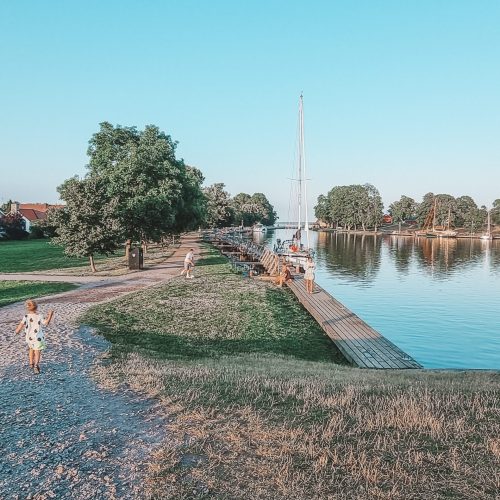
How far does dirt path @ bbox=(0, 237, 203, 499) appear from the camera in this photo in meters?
5.96

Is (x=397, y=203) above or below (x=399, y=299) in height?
above

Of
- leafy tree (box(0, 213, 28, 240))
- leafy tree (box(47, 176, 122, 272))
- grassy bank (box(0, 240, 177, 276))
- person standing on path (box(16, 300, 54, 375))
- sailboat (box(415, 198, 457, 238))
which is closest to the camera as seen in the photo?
person standing on path (box(16, 300, 54, 375))

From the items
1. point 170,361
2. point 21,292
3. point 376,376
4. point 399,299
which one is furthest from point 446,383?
point 399,299

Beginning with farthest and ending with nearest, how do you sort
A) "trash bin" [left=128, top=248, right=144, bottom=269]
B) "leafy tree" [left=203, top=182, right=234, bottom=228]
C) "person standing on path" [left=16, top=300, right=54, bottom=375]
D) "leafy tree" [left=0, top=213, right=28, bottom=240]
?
"leafy tree" [left=203, top=182, right=234, bottom=228] → "leafy tree" [left=0, top=213, right=28, bottom=240] → "trash bin" [left=128, top=248, right=144, bottom=269] → "person standing on path" [left=16, top=300, right=54, bottom=375]

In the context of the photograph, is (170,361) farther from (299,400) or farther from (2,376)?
(299,400)

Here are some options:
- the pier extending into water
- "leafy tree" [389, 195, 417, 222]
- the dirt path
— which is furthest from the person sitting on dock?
"leafy tree" [389, 195, 417, 222]

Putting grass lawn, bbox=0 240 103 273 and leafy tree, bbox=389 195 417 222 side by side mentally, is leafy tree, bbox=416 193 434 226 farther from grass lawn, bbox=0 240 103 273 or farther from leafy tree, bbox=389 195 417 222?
grass lawn, bbox=0 240 103 273

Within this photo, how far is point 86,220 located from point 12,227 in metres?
47.6

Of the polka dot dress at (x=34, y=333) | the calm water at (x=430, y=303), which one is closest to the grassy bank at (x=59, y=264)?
the calm water at (x=430, y=303)

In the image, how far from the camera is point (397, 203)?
178875 millimetres

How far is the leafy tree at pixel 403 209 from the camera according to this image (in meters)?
176

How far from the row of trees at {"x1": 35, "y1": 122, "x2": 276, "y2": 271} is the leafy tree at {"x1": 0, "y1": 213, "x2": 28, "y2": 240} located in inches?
1671

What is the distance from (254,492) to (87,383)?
5.57 m

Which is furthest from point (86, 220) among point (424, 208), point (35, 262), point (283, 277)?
point (424, 208)
